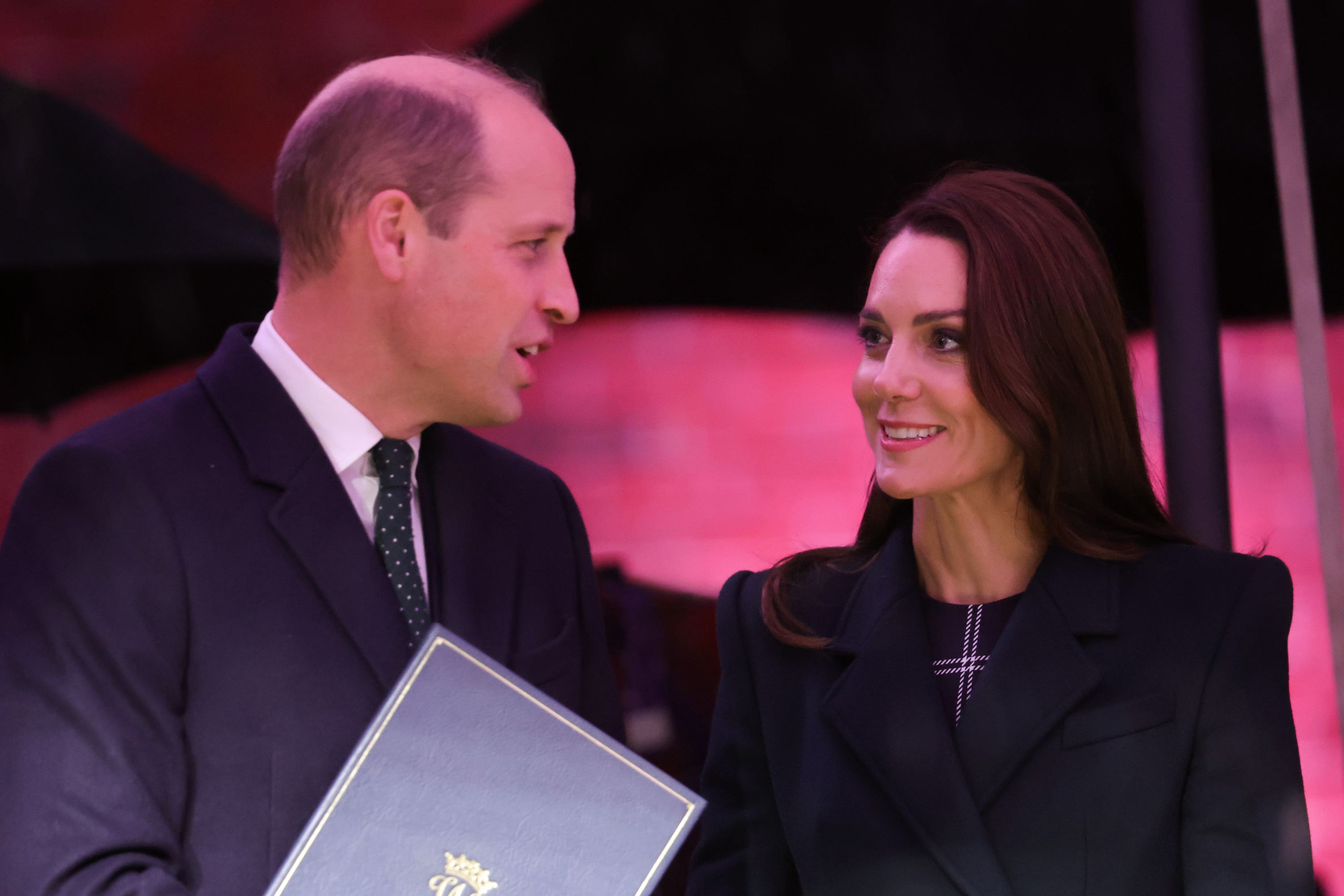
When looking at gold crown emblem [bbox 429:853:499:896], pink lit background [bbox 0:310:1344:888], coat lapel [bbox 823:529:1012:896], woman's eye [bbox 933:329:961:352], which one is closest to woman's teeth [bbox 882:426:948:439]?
woman's eye [bbox 933:329:961:352]

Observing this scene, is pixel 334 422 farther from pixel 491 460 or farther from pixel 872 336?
pixel 872 336

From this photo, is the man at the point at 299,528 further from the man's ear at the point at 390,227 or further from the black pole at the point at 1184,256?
the black pole at the point at 1184,256

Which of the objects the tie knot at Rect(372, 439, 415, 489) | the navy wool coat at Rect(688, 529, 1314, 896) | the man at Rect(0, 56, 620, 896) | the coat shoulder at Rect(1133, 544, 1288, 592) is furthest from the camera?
the coat shoulder at Rect(1133, 544, 1288, 592)

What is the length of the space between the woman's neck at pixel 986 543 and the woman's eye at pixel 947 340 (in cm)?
21

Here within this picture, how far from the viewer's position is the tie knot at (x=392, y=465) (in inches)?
55.2

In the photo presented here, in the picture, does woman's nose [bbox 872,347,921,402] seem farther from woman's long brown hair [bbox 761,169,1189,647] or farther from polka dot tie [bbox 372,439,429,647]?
polka dot tie [bbox 372,439,429,647]

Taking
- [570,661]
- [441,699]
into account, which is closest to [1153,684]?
[570,661]

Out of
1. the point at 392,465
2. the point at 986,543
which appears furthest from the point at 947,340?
the point at 392,465

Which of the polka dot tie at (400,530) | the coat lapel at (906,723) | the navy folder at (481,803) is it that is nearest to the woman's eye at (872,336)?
the coat lapel at (906,723)

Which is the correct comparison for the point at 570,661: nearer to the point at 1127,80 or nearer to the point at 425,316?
the point at 425,316

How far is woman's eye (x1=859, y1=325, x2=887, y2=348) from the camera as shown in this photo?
1772 millimetres

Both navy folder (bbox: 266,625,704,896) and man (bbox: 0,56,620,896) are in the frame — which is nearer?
navy folder (bbox: 266,625,704,896)

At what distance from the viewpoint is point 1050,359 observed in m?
1.69

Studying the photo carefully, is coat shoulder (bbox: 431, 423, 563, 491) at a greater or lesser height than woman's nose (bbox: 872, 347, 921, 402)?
lesser
